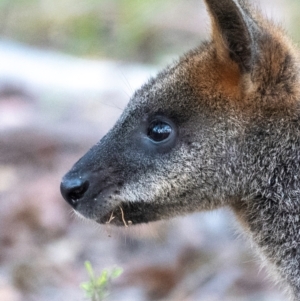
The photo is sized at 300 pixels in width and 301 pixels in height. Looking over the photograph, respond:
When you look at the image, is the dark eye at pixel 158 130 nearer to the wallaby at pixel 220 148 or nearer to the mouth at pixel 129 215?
the wallaby at pixel 220 148

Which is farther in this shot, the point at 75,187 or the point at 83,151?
the point at 83,151

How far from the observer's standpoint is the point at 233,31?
15.1ft

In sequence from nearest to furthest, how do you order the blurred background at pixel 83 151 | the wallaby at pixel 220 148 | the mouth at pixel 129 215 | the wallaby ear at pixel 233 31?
1. the wallaby ear at pixel 233 31
2. the wallaby at pixel 220 148
3. the mouth at pixel 129 215
4. the blurred background at pixel 83 151

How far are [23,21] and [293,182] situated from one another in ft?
29.6

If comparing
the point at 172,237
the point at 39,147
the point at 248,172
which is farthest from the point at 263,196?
the point at 39,147

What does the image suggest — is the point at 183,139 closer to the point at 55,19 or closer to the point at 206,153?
the point at 206,153

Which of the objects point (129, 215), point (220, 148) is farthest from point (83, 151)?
point (220, 148)

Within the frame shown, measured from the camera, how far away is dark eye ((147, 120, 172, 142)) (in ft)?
16.0

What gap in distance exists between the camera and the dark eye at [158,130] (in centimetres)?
488

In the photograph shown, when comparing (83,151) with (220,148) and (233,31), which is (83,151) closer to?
(220,148)

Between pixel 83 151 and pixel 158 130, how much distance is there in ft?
12.6

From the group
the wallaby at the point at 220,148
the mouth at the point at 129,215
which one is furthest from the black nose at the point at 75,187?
the mouth at the point at 129,215

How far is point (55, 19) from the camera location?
12.8 meters

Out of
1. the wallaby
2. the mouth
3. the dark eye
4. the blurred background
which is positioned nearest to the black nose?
the wallaby
